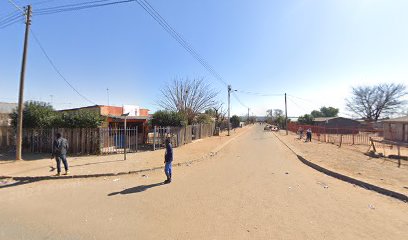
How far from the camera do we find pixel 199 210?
5.27 m

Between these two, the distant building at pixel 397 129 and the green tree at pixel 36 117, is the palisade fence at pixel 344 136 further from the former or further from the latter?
the green tree at pixel 36 117

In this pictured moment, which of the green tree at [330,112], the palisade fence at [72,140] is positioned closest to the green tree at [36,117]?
the palisade fence at [72,140]

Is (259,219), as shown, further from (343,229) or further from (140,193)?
(140,193)

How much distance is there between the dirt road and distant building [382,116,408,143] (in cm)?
2584

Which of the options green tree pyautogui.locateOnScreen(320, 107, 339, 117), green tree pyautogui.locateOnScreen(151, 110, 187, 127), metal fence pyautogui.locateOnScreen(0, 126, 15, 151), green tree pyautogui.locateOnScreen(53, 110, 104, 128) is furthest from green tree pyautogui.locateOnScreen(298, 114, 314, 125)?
metal fence pyautogui.locateOnScreen(0, 126, 15, 151)

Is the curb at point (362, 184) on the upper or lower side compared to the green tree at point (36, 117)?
lower

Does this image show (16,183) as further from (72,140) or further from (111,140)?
(111,140)

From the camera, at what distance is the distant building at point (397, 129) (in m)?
26.9

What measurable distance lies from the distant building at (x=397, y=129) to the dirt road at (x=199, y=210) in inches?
1017

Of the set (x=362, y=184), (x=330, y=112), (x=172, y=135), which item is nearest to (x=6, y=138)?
(x=172, y=135)

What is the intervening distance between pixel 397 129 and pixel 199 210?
32.8m

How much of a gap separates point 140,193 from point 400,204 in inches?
255

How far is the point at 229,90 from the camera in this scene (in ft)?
129

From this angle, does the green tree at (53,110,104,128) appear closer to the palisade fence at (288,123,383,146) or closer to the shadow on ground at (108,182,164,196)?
the shadow on ground at (108,182,164,196)
